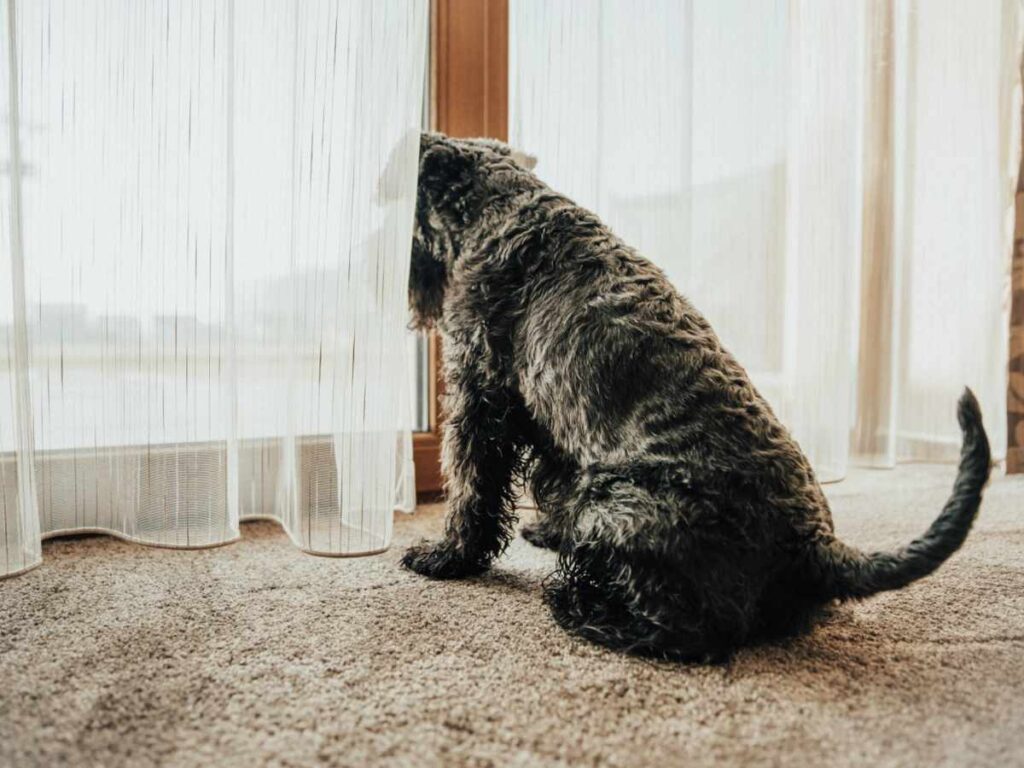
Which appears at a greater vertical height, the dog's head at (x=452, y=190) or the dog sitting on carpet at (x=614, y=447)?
the dog's head at (x=452, y=190)

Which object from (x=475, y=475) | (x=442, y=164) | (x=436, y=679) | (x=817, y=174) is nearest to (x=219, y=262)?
(x=442, y=164)

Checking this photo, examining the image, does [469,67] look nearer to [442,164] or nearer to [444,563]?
[442,164]

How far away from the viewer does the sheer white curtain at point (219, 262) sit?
1.43 metres

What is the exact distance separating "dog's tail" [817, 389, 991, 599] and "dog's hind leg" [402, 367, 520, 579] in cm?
68

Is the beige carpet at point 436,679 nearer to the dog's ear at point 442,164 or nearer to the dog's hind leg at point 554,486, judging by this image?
the dog's hind leg at point 554,486

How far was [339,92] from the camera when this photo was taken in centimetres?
150

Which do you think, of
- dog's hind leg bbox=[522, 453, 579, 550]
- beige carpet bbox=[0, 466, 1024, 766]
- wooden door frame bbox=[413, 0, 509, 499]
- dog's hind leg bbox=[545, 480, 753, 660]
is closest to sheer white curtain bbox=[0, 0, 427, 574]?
beige carpet bbox=[0, 466, 1024, 766]

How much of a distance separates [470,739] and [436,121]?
5.49 feet

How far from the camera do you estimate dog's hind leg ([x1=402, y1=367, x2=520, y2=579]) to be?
145cm

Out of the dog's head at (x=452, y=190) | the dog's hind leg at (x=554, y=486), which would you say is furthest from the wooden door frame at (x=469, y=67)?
the dog's hind leg at (x=554, y=486)

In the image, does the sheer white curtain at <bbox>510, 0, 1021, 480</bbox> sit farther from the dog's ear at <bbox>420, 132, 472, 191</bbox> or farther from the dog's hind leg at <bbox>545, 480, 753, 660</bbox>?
the dog's hind leg at <bbox>545, 480, 753, 660</bbox>

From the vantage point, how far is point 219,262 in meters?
1.52

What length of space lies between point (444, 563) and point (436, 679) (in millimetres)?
459

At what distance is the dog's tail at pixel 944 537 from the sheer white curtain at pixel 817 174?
129 centimetres
